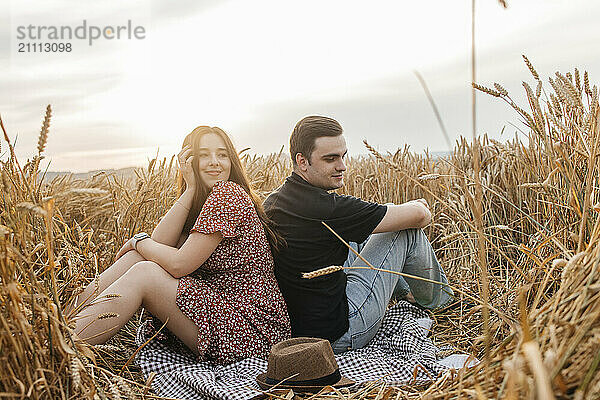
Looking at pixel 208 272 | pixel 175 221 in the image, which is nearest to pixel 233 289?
pixel 208 272

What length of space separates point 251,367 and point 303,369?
0.42m

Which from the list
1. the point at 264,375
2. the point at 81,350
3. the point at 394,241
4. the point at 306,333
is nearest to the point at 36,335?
the point at 81,350

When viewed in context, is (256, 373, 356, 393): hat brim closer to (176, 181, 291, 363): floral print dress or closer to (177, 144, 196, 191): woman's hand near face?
(176, 181, 291, 363): floral print dress

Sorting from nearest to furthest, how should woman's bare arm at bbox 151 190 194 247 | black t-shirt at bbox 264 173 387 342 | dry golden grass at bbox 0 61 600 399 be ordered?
dry golden grass at bbox 0 61 600 399
black t-shirt at bbox 264 173 387 342
woman's bare arm at bbox 151 190 194 247

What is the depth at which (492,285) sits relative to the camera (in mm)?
2582

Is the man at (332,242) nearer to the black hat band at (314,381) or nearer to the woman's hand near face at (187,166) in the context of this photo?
the woman's hand near face at (187,166)

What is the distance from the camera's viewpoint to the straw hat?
210 centimetres

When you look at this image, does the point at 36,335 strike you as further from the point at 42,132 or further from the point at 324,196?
the point at 324,196

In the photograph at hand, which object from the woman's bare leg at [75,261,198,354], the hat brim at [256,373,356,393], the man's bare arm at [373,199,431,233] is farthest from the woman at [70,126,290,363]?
the man's bare arm at [373,199,431,233]

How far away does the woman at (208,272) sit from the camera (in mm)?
2383

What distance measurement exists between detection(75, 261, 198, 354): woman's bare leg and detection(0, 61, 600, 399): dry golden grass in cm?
10

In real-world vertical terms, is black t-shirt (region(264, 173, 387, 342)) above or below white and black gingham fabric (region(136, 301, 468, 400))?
above

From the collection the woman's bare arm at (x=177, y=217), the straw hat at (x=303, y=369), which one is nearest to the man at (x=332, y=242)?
the woman's bare arm at (x=177, y=217)

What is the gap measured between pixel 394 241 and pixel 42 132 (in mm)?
1878
